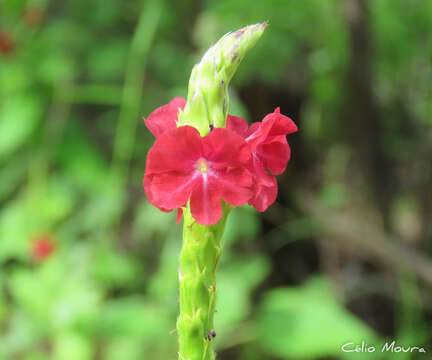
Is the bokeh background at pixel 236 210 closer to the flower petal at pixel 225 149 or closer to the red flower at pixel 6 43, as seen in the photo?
the red flower at pixel 6 43

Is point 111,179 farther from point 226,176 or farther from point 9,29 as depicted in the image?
point 226,176

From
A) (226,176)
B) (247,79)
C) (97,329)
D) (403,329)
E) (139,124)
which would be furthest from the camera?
(139,124)

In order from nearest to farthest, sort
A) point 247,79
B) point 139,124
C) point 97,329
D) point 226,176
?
point 226,176 < point 97,329 < point 247,79 < point 139,124

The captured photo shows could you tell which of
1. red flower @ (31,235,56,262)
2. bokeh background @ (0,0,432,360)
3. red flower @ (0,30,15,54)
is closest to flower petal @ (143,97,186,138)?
bokeh background @ (0,0,432,360)

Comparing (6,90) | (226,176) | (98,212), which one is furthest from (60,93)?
(226,176)

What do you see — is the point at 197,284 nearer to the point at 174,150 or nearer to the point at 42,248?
the point at 174,150

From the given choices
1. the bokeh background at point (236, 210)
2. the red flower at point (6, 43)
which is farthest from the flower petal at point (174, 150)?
the red flower at point (6, 43)

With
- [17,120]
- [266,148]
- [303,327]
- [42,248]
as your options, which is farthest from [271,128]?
[17,120]
